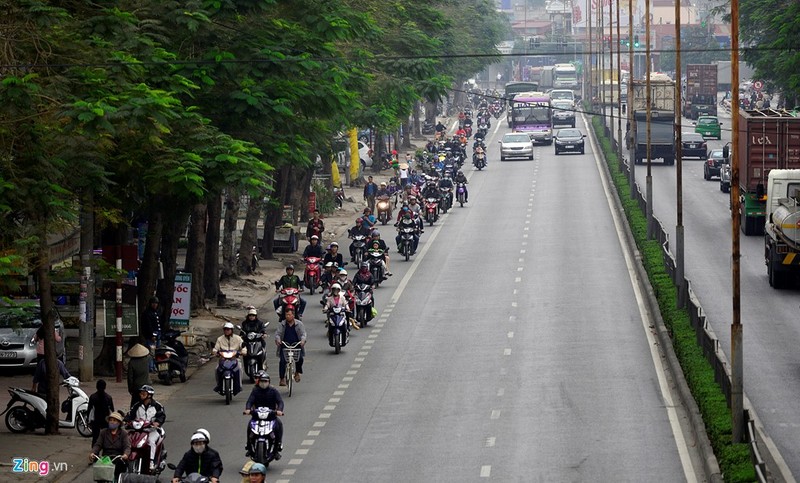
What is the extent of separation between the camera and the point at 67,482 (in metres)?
21.3

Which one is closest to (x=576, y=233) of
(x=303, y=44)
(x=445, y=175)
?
(x=445, y=175)

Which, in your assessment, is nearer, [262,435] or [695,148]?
[262,435]

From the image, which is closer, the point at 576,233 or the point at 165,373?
the point at 165,373

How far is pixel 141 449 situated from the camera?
20.3 m

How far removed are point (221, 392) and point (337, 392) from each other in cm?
204

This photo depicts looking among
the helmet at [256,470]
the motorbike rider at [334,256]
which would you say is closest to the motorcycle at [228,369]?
the helmet at [256,470]

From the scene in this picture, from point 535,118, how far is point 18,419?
76193 mm

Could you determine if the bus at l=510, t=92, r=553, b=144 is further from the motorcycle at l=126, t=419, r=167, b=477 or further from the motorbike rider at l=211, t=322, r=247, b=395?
the motorcycle at l=126, t=419, r=167, b=477

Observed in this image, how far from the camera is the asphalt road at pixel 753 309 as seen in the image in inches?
993

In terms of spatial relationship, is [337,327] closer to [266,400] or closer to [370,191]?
[266,400]

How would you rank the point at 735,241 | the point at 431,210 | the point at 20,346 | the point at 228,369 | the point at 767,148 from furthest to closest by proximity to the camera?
the point at 431,210 → the point at 767,148 → the point at 20,346 → the point at 228,369 → the point at 735,241

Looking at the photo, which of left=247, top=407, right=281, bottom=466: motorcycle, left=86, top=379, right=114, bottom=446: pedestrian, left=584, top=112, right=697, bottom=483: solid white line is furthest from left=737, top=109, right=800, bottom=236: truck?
left=86, top=379, right=114, bottom=446: pedestrian

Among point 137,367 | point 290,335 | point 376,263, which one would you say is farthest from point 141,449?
point 376,263

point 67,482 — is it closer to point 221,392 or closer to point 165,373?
point 221,392
